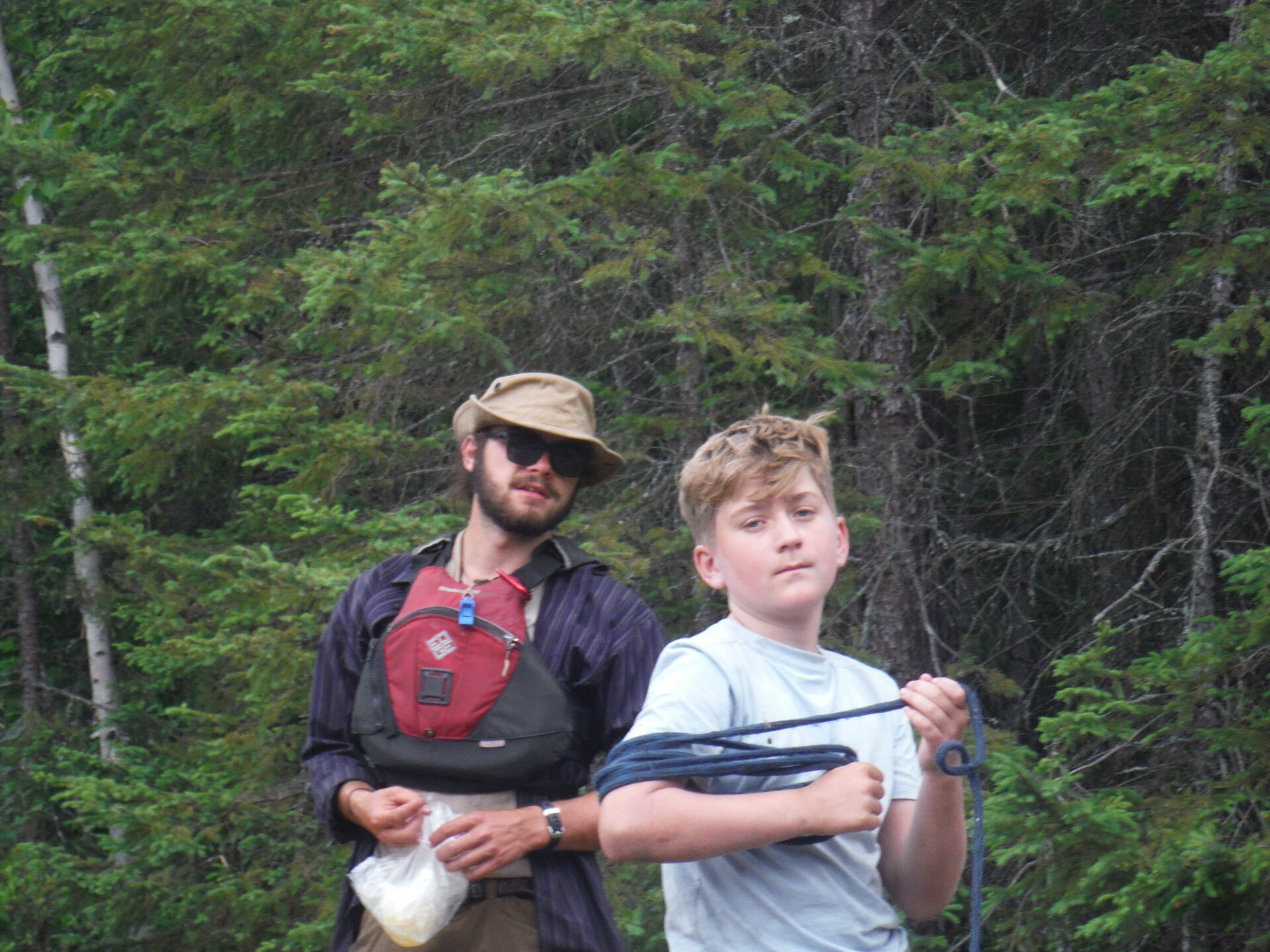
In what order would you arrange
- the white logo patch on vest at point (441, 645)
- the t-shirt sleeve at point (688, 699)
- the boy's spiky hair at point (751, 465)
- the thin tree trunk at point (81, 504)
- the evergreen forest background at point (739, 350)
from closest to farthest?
the t-shirt sleeve at point (688, 699) → the boy's spiky hair at point (751, 465) → the white logo patch on vest at point (441, 645) → the evergreen forest background at point (739, 350) → the thin tree trunk at point (81, 504)

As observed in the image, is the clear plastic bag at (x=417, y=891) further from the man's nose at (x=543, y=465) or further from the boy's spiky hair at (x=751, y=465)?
the boy's spiky hair at (x=751, y=465)

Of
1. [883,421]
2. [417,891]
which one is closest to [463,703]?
[417,891]

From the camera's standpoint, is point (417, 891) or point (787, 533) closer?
point (787, 533)

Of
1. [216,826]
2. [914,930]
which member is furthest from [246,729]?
[914,930]

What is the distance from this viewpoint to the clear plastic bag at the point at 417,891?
2553 mm

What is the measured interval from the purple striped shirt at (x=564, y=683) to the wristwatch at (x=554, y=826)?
6 centimetres

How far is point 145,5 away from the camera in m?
7.30

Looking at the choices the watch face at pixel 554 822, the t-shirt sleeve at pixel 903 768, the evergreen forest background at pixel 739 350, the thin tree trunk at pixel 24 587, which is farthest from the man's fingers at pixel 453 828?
the thin tree trunk at pixel 24 587

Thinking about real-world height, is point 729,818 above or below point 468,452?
below

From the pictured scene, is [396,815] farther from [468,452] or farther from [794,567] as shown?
[794,567]

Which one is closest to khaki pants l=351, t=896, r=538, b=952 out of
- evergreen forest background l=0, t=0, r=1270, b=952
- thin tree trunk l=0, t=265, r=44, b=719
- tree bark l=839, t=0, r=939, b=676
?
evergreen forest background l=0, t=0, r=1270, b=952

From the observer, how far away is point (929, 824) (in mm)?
1912

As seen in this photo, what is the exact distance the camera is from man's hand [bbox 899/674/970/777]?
1.76 m

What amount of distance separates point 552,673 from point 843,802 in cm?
106
